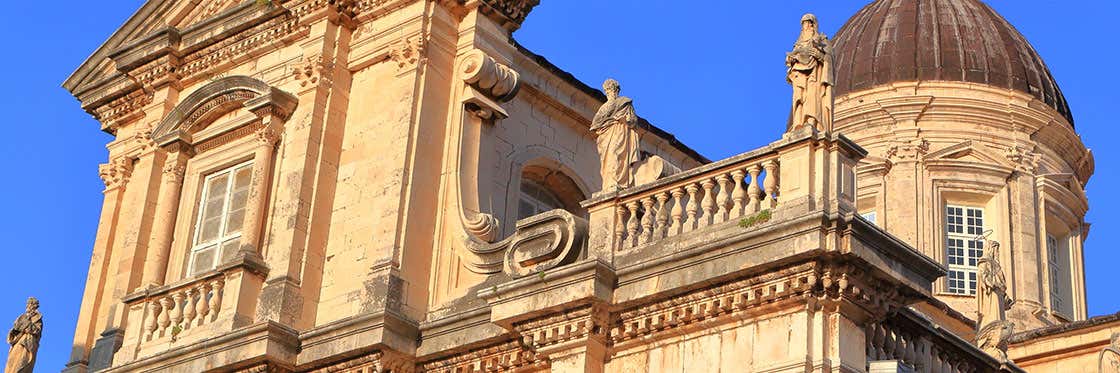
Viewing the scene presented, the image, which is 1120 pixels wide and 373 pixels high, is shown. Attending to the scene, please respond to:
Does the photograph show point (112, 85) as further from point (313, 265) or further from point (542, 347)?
point (542, 347)

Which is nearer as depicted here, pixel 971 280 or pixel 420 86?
pixel 420 86

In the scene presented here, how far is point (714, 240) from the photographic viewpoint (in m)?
14.7

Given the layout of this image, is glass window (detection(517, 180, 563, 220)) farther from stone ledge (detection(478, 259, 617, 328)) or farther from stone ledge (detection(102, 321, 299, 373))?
stone ledge (detection(478, 259, 617, 328))

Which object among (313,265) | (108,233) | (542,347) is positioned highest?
(108,233)

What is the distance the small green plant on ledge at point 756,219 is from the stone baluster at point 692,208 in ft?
1.83

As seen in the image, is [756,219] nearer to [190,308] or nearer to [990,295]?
[990,295]

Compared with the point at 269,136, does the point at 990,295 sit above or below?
below

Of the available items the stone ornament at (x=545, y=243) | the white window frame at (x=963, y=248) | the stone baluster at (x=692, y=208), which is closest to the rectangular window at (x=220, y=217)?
the stone ornament at (x=545, y=243)

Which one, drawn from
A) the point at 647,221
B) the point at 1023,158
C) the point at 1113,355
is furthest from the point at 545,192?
the point at 1023,158

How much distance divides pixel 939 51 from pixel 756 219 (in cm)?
1460

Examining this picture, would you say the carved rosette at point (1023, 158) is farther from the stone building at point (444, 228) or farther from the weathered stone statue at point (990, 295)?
the weathered stone statue at point (990, 295)

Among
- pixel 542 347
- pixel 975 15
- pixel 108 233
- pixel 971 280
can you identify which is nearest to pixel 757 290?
pixel 542 347

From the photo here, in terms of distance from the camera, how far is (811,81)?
14992 millimetres

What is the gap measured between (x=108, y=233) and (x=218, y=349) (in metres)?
4.39
